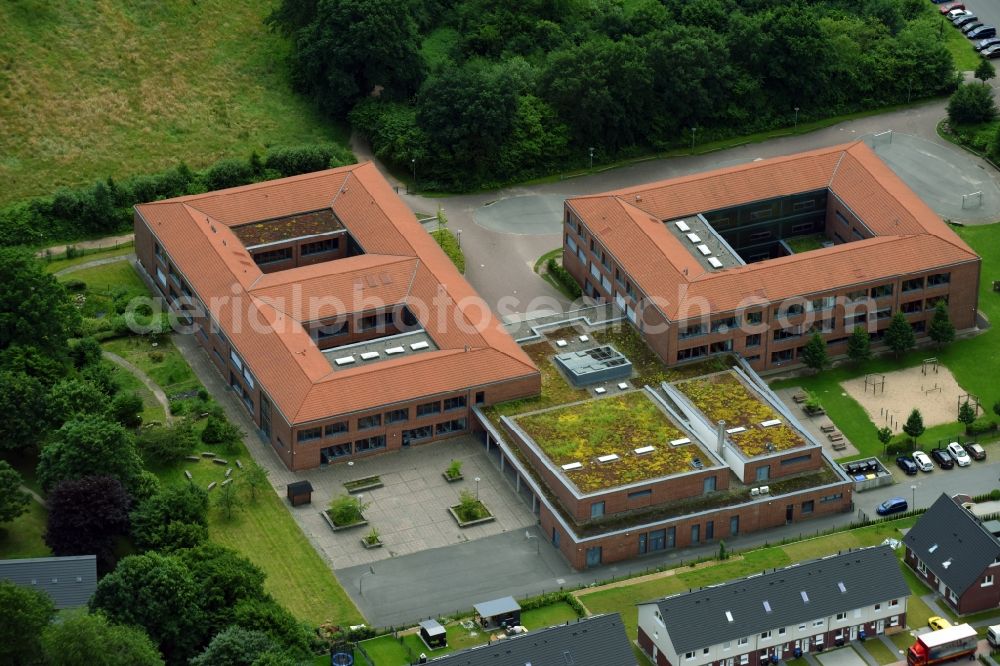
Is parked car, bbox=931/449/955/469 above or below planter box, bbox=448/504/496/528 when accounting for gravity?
below

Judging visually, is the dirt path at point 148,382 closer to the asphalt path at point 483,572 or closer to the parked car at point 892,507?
the asphalt path at point 483,572

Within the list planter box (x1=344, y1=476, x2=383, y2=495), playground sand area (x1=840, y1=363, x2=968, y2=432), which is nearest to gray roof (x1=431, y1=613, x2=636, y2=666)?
planter box (x1=344, y1=476, x2=383, y2=495)

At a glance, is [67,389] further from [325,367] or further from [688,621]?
[688,621]

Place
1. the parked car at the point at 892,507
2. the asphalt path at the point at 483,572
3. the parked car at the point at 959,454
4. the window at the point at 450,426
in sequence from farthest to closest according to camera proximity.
→ the window at the point at 450,426 < the parked car at the point at 959,454 < the parked car at the point at 892,507 < the asphalt path at the point at 483,572

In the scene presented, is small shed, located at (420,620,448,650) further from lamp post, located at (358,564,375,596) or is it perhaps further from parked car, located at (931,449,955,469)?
parked car, located at (931,449,955,469)

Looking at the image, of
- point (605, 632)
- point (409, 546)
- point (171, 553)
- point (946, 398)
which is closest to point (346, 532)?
point (409, 546)

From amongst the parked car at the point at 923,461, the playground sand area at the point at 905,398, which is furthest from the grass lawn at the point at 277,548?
the playground sand area at the point at 905,398
